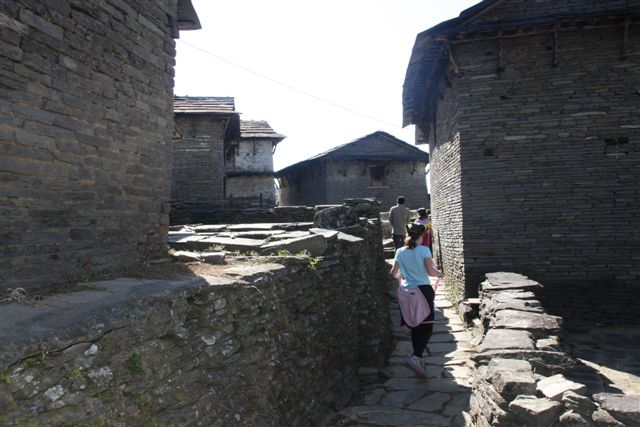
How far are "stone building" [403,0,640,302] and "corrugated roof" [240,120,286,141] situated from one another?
62.4 feet

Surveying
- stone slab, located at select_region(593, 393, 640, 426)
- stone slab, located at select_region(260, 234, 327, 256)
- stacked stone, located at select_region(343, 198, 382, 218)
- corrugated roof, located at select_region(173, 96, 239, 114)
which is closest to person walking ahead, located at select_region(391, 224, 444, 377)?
stone slab, located at select_region(260, 234, 327, 256)

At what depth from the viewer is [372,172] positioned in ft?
77.3

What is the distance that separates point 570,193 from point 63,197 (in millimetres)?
8174

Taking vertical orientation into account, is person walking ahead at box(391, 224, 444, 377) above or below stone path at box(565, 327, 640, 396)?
above

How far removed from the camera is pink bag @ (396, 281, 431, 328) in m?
5.88

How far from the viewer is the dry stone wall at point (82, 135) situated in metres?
3.58

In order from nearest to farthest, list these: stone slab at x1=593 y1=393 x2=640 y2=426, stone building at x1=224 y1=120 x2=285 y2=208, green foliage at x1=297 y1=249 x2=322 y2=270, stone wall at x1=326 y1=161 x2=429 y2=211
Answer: stone slab at x1=593 y1=393 x2=640 y2=426
green foliage at x1=297 y1=249 x2=322 y2=270
stone wall at x1=326 y1=161 x2=429 y2=211
stone building at x1=224 y1=120 x2=285 y2=208

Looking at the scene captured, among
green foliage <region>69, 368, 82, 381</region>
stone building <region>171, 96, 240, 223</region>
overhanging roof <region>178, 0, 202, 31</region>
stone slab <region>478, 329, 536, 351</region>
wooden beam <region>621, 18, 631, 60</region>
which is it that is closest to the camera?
green foliage <region>69, 368, 82, 381</region>

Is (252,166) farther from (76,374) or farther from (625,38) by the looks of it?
(76,374)

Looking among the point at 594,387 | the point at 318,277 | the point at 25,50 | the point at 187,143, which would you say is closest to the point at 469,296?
the point at 594,387

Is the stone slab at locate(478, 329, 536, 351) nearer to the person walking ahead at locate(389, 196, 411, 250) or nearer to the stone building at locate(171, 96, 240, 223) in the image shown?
the person walking ahead at locate(389, 196, 411, 250)

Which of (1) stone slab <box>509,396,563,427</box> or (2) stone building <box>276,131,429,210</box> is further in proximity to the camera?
(2) stone building <box>276,131,429,210</box>

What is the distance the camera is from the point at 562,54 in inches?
345

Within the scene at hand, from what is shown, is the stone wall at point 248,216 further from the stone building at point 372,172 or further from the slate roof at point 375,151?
the slate roof at point 375,151
